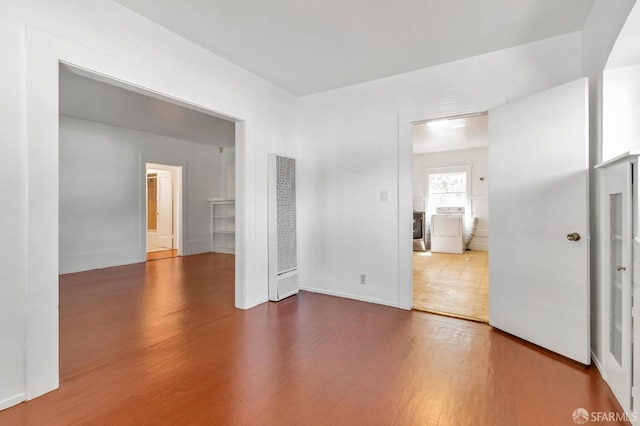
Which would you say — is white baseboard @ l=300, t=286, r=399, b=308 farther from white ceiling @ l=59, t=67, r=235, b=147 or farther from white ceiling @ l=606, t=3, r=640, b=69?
white ceiling @ l=59, t=67, r=235, b=147

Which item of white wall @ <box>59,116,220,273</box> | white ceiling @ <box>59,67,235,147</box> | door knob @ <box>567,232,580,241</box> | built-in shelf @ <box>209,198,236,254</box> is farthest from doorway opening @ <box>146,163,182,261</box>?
door knob @ <box>567,232,580,241</box>

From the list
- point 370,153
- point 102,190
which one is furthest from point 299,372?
point 102,190

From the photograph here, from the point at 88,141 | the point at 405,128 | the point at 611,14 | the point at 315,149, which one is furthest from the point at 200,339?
the point at 88,141

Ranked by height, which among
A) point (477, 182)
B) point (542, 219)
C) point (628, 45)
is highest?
point (628, 45)

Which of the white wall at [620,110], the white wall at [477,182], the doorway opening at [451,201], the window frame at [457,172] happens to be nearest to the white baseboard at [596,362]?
the white wall at [620,110]

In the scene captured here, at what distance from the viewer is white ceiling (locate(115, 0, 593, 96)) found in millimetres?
2268

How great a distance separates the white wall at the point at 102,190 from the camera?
5.22 metres

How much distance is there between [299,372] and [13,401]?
161 centimetres

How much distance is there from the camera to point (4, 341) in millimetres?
1704

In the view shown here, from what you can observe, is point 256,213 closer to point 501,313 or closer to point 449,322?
point 449,322

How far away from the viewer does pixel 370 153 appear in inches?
143

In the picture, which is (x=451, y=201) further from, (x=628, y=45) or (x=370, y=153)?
(x=628, y=45)

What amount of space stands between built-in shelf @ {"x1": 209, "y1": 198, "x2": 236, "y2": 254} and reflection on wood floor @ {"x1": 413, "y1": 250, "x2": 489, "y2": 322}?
14.7 ft

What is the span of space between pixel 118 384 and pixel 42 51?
6.84 feet
